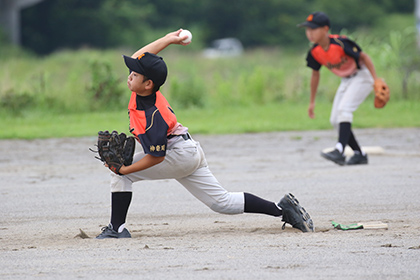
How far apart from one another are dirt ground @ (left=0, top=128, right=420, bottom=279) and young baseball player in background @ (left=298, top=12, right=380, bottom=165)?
1.20 feet

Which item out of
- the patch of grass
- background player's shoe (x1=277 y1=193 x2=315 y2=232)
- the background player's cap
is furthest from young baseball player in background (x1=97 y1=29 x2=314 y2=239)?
the patch of grass

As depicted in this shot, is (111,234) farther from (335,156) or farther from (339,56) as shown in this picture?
(339,56)

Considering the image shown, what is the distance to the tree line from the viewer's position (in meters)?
47.3

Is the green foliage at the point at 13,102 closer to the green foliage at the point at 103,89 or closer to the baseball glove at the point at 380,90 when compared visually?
the green foliage at the point at 103,89

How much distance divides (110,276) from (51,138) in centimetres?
871

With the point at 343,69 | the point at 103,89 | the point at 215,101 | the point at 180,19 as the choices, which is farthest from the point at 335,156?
the point at 180,19

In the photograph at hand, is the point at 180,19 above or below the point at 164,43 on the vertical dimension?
above

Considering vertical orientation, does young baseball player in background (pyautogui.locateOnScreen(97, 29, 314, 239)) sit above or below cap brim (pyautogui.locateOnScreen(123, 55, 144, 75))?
below

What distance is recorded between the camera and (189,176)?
206 inches

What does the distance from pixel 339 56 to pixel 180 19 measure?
4774cm

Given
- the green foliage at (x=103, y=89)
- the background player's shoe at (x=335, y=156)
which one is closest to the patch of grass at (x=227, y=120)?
the green foliage at (x=103, y=89)

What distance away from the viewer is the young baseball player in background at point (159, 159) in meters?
4.84

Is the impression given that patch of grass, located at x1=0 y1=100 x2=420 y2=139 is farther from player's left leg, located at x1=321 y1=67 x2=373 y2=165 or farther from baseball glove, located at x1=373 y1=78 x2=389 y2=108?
baseball glove, located at x1=373 y1=78 x2=389 y2=108

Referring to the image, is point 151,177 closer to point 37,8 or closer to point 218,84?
point 218,84
